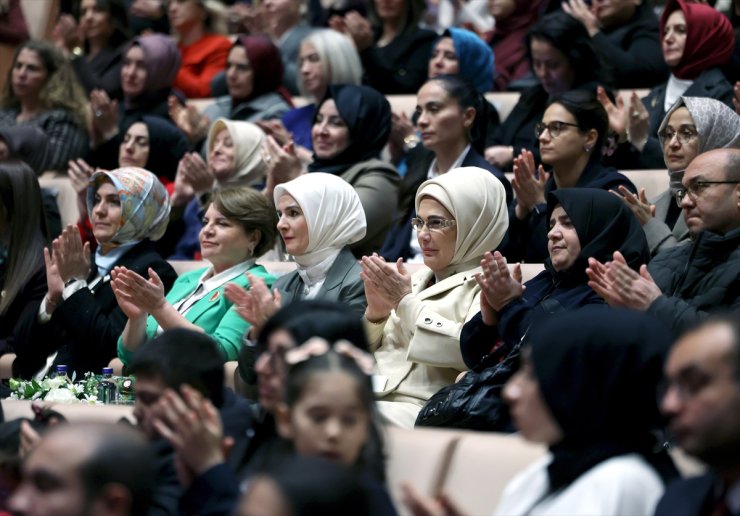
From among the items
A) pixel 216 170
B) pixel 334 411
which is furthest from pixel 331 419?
pixel 216 170

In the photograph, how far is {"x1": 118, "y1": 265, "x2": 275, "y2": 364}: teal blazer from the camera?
182 inches

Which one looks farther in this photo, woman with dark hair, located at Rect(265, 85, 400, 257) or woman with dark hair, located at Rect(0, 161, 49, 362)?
woman with dark hair, located at Rect(265, 85, 400, 257)

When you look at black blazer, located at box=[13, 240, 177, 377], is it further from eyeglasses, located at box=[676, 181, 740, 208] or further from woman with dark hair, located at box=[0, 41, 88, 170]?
eyeglasses, located at box=[676, 181, 740, 208]

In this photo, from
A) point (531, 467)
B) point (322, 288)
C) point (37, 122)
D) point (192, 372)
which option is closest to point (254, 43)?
point (37, 122)

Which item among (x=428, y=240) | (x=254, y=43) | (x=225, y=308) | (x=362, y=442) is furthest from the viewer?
(x=254, y=43)

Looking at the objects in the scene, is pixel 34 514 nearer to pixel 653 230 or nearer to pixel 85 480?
pixel 85 480

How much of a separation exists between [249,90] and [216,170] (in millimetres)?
915

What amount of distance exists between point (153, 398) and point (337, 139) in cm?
278

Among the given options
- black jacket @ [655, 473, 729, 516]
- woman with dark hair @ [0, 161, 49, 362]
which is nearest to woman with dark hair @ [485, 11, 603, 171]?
woman with dark hair @ [0, 161, 49, 362]

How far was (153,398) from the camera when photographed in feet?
10.5

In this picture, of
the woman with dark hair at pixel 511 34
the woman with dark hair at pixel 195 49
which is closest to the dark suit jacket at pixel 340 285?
the woman with dark hair at pixel 511 34

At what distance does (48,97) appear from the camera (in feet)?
23.1

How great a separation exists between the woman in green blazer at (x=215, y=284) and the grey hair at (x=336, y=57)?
165 centimetres

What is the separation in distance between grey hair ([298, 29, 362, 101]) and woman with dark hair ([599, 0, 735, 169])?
1399 mm
